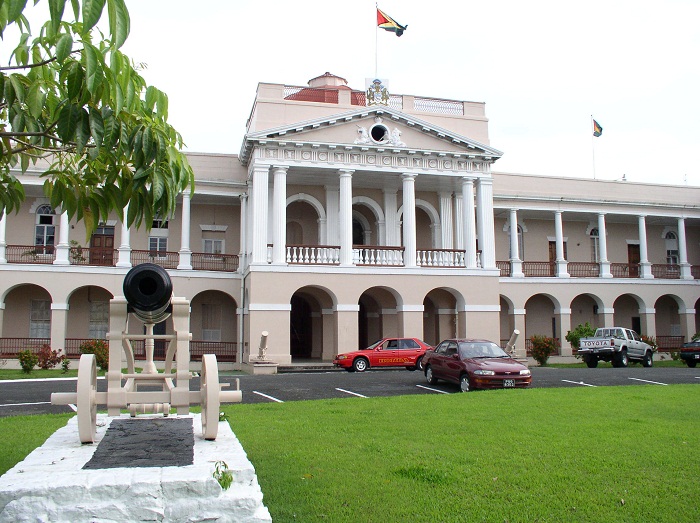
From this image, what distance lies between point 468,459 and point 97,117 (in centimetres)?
494

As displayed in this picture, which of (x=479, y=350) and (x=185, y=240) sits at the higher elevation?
(x=185, y=240)

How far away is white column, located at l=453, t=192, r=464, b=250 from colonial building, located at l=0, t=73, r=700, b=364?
0.31ft

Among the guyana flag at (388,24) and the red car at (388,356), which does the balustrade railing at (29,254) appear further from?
the guyana flag at (388,24)

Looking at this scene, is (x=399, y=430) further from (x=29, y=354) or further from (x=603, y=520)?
(x=29, y=354)

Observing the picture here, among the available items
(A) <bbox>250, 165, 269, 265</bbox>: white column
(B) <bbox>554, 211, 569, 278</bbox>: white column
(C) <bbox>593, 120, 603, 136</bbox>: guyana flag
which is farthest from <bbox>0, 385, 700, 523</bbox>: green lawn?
(C) <bbox>593, 120, 603, 136</bbox>: guyana flag

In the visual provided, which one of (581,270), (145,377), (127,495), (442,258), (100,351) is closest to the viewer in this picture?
(127,495)

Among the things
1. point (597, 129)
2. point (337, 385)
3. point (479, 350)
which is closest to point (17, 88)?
point (337, 385)

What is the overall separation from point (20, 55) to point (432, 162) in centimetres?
2334

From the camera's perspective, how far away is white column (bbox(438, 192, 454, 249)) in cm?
2888

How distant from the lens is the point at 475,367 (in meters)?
15.6

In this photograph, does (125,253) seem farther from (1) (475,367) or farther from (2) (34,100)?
(2) (34,100)

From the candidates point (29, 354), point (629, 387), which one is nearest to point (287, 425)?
point (629, 387)

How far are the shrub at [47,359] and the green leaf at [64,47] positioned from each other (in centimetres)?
2148

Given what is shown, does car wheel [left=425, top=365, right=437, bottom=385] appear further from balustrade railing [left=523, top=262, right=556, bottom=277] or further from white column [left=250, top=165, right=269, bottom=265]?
balustrade railing [left=523, top=262, right=556, bottom=277]
